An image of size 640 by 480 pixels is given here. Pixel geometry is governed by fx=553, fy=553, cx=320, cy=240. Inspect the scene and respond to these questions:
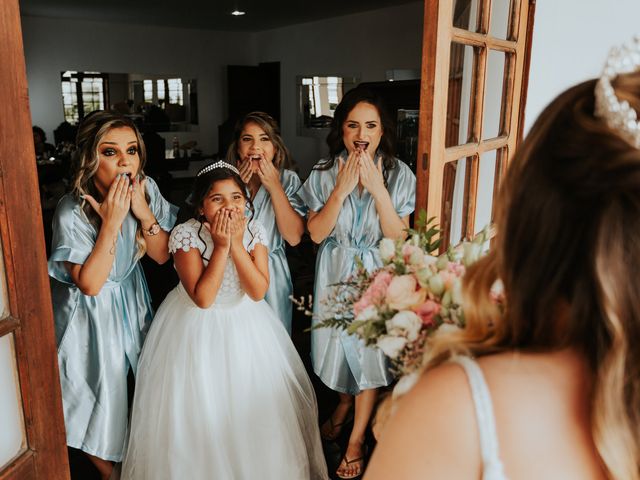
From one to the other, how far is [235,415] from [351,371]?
0.61m

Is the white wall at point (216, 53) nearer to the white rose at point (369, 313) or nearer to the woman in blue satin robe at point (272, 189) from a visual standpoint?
the woman in blue satin robe at point (272, 189)

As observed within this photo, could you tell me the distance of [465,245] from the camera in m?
1.26

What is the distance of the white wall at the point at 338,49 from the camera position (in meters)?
7.02

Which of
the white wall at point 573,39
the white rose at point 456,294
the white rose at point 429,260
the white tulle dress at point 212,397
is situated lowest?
the white tulle dress at point 212,397

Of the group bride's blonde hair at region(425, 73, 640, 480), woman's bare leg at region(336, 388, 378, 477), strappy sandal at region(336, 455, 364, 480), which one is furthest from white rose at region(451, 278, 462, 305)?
strappy sandal at region(336, 455, 364, 480)

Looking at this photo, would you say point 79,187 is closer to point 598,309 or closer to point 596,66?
point 598,309

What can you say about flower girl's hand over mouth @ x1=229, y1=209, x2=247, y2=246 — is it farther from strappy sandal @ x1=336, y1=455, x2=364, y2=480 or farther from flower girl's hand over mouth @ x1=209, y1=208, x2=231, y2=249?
strappy sandal @ x1=336, y1=455, x2=364, y2=480

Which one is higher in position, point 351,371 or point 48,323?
point 48,323

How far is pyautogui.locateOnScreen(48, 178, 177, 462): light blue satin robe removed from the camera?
1.85 metres

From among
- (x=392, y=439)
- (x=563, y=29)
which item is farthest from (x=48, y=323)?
(x=563, y=29)

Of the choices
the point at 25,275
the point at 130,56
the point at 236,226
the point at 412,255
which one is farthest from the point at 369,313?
the point at 130,56

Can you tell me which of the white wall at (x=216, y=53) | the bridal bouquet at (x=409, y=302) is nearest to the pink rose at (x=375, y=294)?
the bridal bouquet at (x=409, y=302)

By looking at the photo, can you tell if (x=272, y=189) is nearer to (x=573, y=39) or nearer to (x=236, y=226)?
(x=236, y=226)

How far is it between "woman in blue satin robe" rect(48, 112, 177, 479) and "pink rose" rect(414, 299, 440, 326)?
1.14 m
